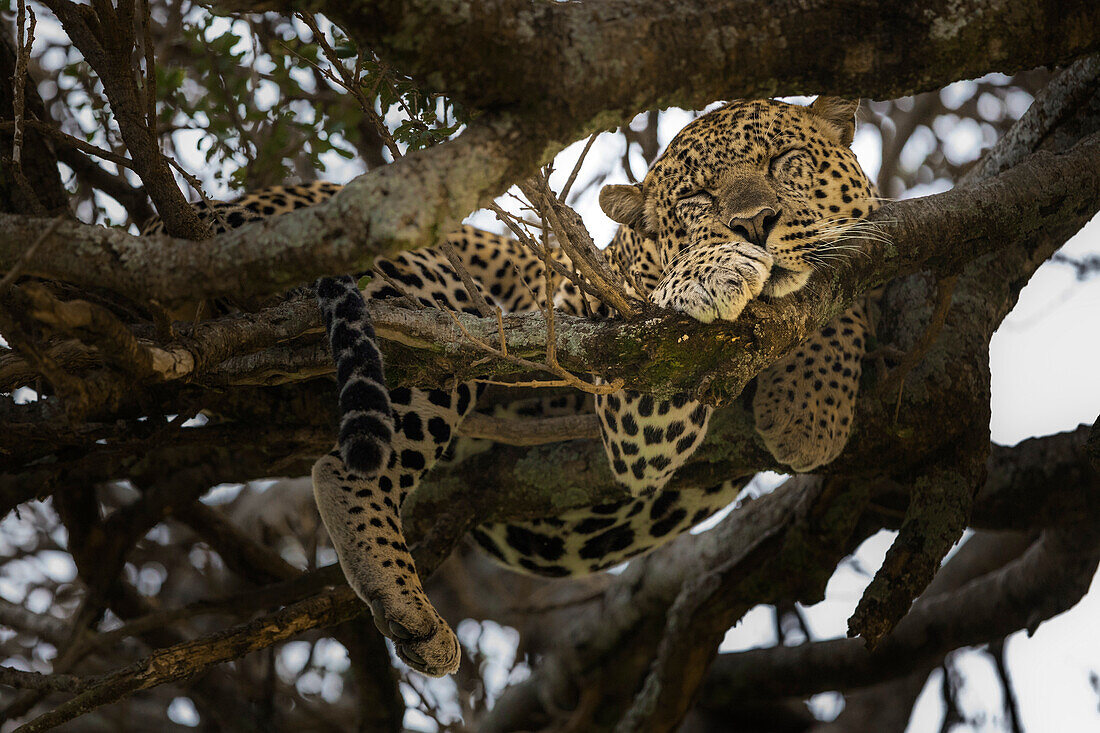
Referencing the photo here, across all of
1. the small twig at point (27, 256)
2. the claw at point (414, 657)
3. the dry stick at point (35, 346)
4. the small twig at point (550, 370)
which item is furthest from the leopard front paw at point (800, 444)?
the small twig at point (27, 256)

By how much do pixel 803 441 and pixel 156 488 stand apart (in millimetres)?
3468

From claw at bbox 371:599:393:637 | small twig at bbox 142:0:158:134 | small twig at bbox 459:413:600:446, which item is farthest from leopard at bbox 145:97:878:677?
small twig at bbox 142:0:158:134

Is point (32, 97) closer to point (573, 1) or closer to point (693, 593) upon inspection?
point (573, 1)

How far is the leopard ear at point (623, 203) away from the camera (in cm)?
466

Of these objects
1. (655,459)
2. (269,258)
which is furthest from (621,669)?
(269,258)

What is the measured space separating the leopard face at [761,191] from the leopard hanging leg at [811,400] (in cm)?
52

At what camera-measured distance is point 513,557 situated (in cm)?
585

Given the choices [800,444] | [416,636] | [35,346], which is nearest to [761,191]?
[800,444]

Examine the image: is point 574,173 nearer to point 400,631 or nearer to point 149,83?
point 149,83

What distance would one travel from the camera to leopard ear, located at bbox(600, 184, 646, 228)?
4.66 m

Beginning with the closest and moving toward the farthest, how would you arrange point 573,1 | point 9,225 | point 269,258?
point 269,258 < point 9,225 < point 573,1

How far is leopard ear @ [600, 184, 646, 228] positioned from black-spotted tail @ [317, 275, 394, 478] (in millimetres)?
1637

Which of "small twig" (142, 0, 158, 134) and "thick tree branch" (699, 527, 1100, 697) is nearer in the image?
"small twig" (142, 0, 158, 134)

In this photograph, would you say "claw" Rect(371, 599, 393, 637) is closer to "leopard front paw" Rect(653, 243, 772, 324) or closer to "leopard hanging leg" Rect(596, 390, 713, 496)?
"leopard hanging leg" Rect(596, 390, 713, 496)
